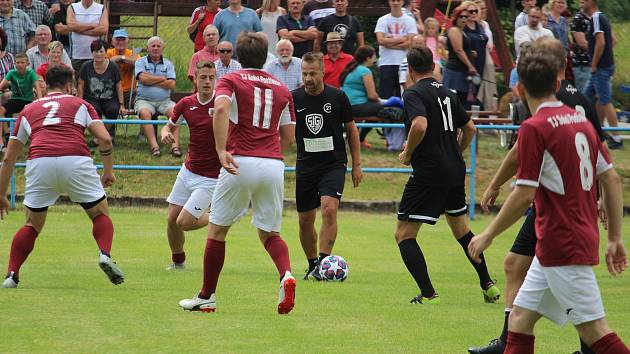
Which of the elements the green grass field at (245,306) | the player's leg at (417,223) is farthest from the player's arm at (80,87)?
the player's leg at (417,223)

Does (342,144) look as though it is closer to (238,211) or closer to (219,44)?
(238,211)

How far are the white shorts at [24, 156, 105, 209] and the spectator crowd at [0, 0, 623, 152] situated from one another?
7395mm

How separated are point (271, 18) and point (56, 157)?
9286 millimetres

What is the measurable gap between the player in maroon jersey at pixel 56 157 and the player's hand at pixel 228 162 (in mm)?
1970

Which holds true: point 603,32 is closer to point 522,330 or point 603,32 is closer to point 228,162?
point 228,162

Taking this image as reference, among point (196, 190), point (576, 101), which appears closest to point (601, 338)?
point (576, 101)

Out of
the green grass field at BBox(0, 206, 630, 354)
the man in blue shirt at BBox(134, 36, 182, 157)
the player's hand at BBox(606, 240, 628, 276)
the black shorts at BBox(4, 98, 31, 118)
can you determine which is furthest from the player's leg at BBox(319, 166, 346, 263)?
the black shorts at BBox(4, 98, 31, 118)

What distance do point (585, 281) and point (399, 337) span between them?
8.03 ft

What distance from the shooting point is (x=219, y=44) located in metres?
17.1

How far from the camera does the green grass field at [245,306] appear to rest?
7871 millimetres

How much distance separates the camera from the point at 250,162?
8.75 meters

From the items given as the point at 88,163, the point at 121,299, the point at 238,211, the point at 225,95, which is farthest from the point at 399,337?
the point at 88,163

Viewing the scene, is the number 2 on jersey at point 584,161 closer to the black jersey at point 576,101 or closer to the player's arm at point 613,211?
the player's arm at point 613,211

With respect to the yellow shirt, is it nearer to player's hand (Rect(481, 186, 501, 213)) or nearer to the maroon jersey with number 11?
the maroon jersey with number 11
